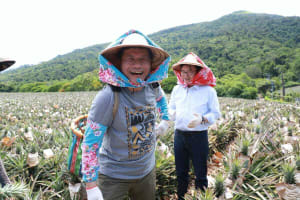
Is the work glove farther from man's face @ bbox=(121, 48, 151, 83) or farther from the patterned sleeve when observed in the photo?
man's face @ bbox=(121, 48, 151, 83)

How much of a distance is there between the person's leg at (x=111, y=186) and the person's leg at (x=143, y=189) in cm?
12

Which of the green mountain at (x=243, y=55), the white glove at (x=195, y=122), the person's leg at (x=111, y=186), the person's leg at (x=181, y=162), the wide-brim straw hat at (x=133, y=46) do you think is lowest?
the person's leg at (x=181, y=162)

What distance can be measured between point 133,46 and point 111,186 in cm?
128

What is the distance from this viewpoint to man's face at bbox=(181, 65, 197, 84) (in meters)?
2.60

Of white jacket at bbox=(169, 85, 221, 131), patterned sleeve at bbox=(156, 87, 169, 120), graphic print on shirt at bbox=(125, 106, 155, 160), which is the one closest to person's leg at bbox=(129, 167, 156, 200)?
graphic print on shirt at bbox=(125, 106, 155, 160)

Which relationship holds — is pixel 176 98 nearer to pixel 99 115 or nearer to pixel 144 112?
pixel 144 112

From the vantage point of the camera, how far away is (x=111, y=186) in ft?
5.20

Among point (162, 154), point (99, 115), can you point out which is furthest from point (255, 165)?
point (99, 115)

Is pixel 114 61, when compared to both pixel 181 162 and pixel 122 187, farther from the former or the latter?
pixel 181 162

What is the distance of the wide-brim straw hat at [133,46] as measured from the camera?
133 centimetres

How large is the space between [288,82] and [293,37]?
33281 mm

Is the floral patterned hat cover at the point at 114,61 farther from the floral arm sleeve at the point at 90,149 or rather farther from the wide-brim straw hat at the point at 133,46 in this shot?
the floral arm sleeve at the point at 90,149

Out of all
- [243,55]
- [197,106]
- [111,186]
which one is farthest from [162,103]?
[243,55]

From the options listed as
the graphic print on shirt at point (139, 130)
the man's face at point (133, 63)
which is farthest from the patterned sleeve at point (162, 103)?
the man's face at point (133, 63)
